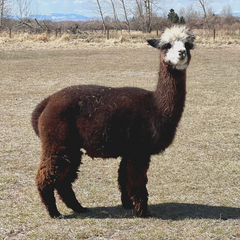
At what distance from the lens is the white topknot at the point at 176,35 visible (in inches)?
142

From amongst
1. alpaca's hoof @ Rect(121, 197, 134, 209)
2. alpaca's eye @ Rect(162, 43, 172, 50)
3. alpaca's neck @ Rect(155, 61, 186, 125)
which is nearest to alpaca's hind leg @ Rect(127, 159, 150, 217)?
alpaca's hoof @ Rect(121, 197, 134, 209)

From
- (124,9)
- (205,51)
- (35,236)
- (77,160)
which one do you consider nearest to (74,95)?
(77,160)

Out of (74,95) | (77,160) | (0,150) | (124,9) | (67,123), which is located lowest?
(0,150)

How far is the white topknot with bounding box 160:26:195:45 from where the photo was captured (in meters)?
3.62

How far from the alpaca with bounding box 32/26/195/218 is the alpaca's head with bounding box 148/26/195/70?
10mm

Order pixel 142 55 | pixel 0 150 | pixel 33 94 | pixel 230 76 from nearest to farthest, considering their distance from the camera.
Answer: pixel 0 150, pixel 33 94, pixel 230 76, pixel 142 55

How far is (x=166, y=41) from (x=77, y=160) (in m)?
1.66

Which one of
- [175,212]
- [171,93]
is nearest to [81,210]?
[175,212]

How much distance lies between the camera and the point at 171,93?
3.81 meters

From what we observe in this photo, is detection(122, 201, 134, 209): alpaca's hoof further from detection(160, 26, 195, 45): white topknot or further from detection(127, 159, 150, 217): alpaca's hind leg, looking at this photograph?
detection(160, 26, 195, 45): white topknot

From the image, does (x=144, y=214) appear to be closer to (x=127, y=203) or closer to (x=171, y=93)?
(x=127, y=203)

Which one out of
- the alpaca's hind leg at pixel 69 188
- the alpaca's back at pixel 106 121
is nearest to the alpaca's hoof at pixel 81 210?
the alpaca's hind leg at pixel 69 188

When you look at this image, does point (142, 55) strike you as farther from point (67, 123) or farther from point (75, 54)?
point (67, 123)

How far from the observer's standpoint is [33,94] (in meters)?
12.0
